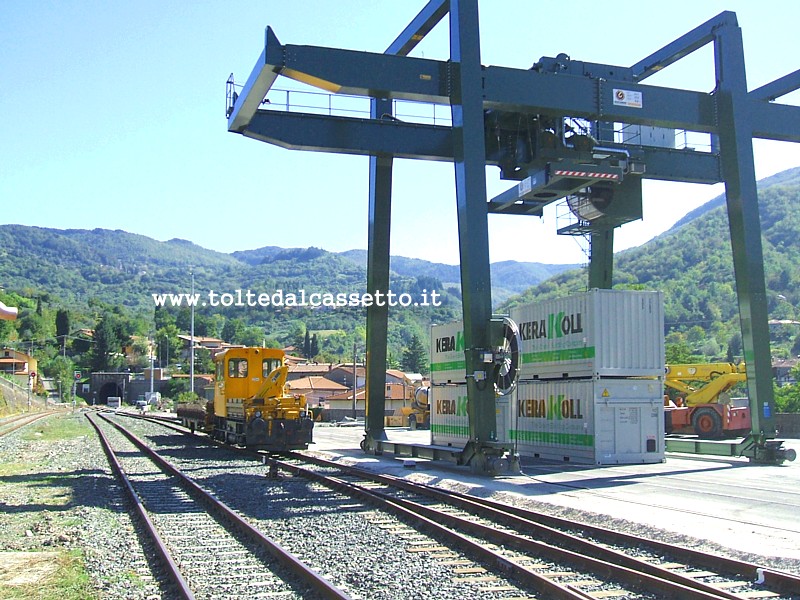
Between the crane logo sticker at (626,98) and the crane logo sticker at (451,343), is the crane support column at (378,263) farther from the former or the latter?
the crane logo sticker at (626,98)

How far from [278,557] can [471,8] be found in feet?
43.3

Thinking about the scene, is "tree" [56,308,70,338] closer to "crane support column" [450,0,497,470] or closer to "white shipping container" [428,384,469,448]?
"white shipping container" [428,384,469,448]

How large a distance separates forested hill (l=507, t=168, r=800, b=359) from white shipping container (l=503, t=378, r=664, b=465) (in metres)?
90.0

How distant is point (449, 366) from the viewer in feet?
77.4

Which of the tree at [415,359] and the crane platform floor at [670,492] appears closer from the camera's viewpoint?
the crane platform floor at [670,492]

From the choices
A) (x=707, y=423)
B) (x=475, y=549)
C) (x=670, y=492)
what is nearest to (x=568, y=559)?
(x=475, y=549)

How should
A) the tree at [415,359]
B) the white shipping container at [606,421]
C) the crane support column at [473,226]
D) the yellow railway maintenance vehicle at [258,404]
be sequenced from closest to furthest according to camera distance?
the crane support column at [473,226]
the white shipping container at [606,421]
the yellow railway maintenance vehicle at [258,404]
the tree at [415,359]

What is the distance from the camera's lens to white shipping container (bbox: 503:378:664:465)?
1806cm

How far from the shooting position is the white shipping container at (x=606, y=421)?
18062 mm

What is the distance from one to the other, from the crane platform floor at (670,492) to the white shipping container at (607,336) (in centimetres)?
236

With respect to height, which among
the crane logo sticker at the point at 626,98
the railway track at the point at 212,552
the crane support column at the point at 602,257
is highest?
the crane logo sticker at the point at 626,98

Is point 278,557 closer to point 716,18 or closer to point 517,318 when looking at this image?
point 517,318

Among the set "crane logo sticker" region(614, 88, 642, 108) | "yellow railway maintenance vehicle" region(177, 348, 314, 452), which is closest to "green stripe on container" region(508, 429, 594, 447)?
"yellow railway maintenance vehicle" region(177, 348, 314, 452)

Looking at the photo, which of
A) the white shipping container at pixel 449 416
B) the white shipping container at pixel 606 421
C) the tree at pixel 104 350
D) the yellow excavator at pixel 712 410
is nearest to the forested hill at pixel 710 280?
the tree at pixel 104 350
